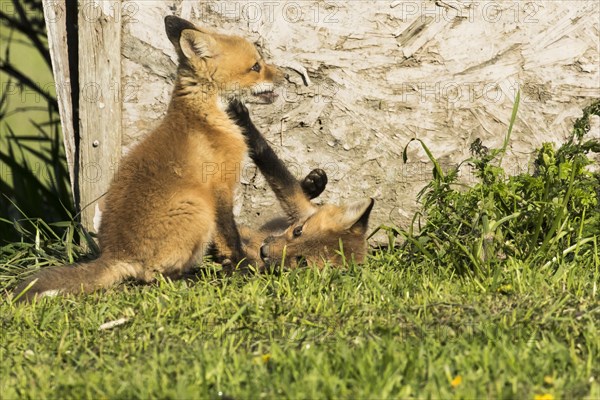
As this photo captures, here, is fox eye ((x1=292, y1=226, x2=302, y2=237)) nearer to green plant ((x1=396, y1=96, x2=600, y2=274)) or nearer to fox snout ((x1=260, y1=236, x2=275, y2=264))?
fox snout ((x1=260, y1=236, x2=275, y2=264))

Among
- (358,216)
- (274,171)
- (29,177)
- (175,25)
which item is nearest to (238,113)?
(274,171)

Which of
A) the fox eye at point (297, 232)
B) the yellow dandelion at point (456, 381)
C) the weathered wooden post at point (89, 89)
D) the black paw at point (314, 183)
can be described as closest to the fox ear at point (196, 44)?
the weathered wooden post at point (89, 89)

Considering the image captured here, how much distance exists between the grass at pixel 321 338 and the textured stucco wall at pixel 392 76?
130 cm

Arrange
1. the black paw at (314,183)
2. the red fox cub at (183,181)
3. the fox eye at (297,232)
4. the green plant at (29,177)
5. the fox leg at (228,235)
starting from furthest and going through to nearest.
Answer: the green plant at (29,177) → the black paw at (314,183) → the fox eye at (297,232) → the fox leg at (228,235) → the red fox cub at (183,181)

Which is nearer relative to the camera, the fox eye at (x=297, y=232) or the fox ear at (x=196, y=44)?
the fox ear at (x=196, y=44)

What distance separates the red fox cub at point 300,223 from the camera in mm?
5668

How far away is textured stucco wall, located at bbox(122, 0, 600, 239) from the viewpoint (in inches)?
242

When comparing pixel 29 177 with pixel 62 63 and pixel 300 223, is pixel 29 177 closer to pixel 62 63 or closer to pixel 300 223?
pixel 62 63

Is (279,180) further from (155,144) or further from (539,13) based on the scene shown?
(539,13)

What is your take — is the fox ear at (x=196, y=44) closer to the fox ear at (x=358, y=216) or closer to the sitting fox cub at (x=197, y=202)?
the sitting fox cub at (x=197, y=202)

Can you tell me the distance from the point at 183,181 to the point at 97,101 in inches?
47.5

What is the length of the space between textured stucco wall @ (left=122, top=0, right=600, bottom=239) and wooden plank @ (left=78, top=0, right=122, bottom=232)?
0.31ft

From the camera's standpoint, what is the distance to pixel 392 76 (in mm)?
6188

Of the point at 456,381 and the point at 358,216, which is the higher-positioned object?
the point at 456,381
